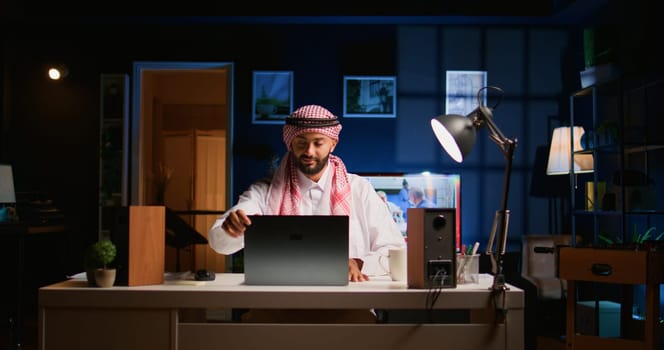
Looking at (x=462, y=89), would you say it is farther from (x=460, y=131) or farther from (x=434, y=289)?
(x=434, y=289)

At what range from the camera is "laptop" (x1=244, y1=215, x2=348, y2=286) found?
6.61ft

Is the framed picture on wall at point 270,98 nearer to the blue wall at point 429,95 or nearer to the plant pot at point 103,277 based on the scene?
the blue wall at point 429,95

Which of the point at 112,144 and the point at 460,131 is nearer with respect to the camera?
the point at 460,131

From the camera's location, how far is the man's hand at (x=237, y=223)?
212cm

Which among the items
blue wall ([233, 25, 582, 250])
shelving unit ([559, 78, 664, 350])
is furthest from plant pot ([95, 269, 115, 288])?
blue wall ([233, 25, 582, 250])

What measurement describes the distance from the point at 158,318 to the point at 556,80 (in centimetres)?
459

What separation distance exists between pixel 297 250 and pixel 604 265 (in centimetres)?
166

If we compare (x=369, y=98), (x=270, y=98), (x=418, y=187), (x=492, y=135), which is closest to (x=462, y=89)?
(x=369, y=98)

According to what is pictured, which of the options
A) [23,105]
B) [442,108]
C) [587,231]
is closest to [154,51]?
[23,105]

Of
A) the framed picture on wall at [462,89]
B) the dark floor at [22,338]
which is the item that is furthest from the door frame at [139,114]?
the framed picture on wall at [462,89]

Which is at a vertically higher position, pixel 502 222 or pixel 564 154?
pixel 564 154

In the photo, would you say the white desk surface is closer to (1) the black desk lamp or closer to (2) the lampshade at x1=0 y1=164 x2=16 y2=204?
(1) the black desk lamp

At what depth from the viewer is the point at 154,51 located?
18.5ft

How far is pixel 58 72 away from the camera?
569 cm
